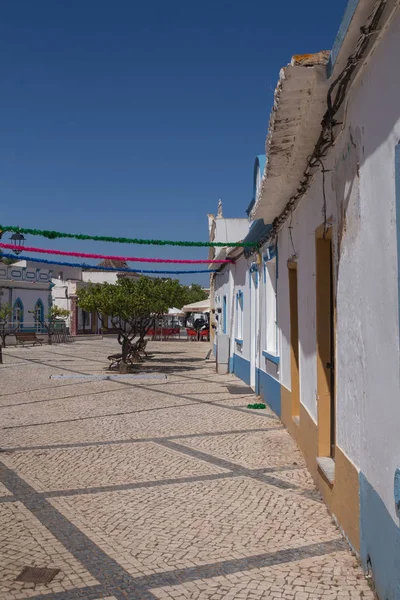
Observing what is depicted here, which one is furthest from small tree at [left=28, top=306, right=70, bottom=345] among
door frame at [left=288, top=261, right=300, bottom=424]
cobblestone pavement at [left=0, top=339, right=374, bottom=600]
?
door frame at [left=288, top=261, right=300, bottom=424]

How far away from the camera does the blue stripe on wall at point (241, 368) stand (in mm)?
13372

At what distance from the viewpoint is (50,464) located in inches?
249

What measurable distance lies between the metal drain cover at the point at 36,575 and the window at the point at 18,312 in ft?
105

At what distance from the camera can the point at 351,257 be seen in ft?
13.0

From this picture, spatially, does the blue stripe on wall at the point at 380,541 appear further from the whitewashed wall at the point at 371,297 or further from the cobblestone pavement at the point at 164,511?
the cobblestone pavement at the point at 164,511

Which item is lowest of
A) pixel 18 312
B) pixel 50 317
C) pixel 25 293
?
pixel 50 317

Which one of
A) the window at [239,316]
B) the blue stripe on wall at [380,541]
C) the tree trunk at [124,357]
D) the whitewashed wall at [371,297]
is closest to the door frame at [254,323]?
the window at [239,316]

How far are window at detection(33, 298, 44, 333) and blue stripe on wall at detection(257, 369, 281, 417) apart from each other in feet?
90.6

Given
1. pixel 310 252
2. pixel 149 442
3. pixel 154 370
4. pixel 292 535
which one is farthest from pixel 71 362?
pixel 292 535

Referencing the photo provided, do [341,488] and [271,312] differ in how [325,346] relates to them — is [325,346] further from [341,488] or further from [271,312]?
[271,312]

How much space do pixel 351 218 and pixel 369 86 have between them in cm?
87

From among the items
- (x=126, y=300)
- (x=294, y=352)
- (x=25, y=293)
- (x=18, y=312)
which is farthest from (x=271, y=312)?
(x=25, y=293)

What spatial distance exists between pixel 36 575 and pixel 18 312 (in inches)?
1309

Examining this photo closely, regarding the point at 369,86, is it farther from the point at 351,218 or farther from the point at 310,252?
the point at 310,252
